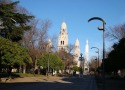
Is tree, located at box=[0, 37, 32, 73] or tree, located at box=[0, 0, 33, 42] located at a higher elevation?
tree, located at box=[0, 0, 33, 42]

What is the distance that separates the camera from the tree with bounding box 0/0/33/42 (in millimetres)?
48562

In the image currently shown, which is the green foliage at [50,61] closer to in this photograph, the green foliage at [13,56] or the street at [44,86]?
the green foliage at [13,56]

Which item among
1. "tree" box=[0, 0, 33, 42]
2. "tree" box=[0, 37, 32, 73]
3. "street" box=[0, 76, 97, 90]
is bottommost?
"street" box=[0, 76, 97, 90]

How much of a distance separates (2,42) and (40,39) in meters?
38.2

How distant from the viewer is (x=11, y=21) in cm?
5103

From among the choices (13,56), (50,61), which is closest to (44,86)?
(13,56)

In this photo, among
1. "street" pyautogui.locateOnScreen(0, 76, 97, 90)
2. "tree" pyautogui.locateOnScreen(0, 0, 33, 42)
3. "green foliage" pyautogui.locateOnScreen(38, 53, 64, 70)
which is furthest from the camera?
"green foliage" pyautogui.locateOnScreen(38, 53, 64, 70)

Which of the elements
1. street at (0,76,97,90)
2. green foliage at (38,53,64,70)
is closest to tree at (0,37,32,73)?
street at (0,76,97,90)

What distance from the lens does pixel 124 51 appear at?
48.3 metres

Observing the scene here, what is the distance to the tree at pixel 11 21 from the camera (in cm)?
4856

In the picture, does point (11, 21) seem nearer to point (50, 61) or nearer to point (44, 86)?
point (44, 86)

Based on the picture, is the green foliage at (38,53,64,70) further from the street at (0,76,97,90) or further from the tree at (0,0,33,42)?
the street at (0,76,97,90)

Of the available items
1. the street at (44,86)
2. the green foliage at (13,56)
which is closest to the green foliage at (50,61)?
the green foliage at (13,56)

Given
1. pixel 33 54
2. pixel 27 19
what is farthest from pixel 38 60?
pixel 27 19
